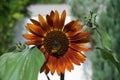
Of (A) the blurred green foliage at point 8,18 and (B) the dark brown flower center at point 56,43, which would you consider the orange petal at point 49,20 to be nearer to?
(B) the dark brown flower center at point 56,43

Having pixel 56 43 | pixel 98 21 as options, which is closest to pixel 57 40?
pixel 56 43

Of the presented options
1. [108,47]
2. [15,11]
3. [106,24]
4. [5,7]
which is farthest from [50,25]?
[15,11]

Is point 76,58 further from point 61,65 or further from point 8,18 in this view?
point 8,18

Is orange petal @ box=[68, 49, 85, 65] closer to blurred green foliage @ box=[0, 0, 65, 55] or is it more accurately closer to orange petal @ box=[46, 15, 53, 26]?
orange petal @ box=[46, 15, 53, 26]

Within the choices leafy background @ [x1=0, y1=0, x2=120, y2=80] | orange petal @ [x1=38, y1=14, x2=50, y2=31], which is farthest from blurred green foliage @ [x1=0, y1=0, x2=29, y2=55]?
orange petal @ [x1=38, y1=14, x2=50, y2=31]

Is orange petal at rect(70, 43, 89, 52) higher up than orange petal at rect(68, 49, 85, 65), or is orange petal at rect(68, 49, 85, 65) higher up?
orange petal at rect(70, 43, 89, 52)

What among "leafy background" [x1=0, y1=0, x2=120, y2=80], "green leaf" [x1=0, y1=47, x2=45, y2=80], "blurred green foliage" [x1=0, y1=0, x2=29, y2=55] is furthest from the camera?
"blurred green foliage" [x1=0, y1=0, x2=29, y2=55]

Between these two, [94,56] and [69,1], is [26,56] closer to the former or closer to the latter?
[94,56]
